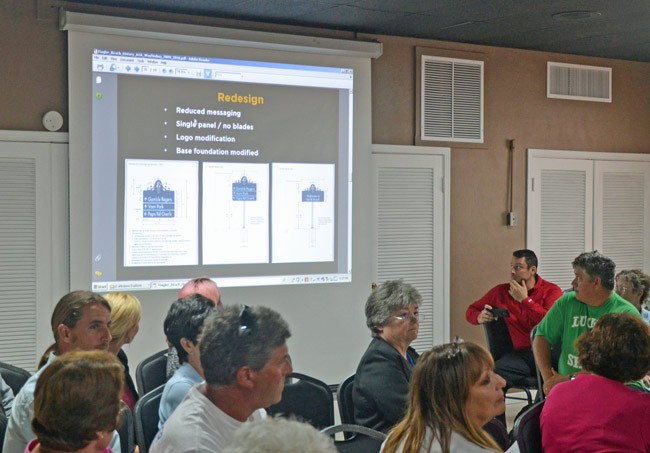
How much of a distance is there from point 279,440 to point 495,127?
573cm

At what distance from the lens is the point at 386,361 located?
10.7 ft

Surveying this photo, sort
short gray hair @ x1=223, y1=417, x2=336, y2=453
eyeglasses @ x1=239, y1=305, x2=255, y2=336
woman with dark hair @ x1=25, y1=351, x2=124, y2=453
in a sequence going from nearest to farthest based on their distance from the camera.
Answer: short gray hair @ x1=223, y1=417, x2=336, y2=453 < woman with dark hair @ x1=25, y1=351, x2=124, y2=453 < eyeglasses @ x1=239, y1=305, x2=255, y2=336

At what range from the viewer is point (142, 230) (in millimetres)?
5312

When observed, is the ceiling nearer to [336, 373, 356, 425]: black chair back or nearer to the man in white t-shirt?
[336, 373, 356, 425]: black chair back

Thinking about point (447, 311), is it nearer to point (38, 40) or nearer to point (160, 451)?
point (38, 40)

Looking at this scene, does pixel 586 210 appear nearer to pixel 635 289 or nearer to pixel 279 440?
pixel 635 289

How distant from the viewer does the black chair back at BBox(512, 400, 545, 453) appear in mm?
2781

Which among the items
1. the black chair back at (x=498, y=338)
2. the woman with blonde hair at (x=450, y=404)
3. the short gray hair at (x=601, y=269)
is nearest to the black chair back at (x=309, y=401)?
the woman with blonde hair at (x=450, y=404)

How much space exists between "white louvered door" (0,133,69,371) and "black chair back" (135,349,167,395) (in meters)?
1.54

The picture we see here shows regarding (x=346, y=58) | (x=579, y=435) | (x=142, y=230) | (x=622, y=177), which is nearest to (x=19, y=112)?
(x=142, y=230)

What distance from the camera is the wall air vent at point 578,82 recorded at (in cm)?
699

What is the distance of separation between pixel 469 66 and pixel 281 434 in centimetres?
558

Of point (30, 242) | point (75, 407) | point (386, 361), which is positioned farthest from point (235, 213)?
point (75, 407)

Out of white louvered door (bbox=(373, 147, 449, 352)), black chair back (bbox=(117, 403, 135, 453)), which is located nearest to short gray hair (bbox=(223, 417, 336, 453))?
black chair back (bbox=(117, 403, 135, 453))
